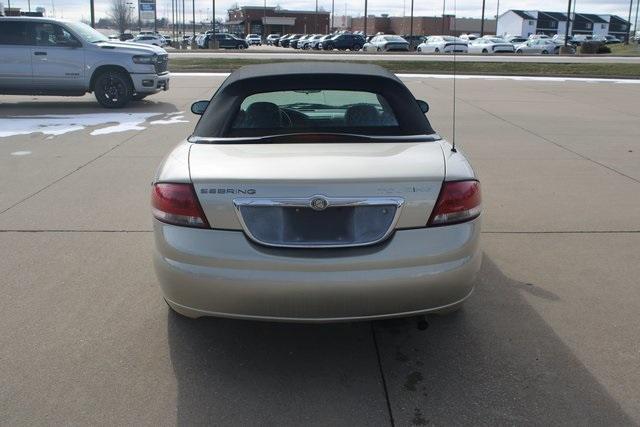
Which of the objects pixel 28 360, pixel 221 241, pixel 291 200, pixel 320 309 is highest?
pixel 291 200

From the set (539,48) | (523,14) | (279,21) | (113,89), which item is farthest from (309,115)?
(523,14)

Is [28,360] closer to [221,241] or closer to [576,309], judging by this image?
[221,241]

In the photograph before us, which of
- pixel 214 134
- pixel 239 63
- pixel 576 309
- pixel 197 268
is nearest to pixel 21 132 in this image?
pixel 214 134

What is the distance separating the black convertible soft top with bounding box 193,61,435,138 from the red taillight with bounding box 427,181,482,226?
0.77 m

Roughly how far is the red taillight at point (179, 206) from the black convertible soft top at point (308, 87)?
73 cm

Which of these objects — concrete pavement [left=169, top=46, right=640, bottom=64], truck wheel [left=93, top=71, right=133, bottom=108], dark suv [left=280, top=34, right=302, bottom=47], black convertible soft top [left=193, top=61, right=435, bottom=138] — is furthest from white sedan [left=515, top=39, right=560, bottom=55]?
black convertible soft top [left=193, top=61, right=435, bottom=138]

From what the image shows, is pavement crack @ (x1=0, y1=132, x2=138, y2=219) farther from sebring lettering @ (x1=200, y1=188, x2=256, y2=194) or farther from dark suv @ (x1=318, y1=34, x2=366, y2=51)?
dark suv @ (x1=318, y1=34, x2=366, y2=51)

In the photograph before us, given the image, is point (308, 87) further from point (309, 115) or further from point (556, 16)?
point (556, 16)

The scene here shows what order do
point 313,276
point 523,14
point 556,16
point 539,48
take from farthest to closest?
point 523,14, point 556,16, point 539,48, point 313,276

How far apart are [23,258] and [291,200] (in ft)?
9.34

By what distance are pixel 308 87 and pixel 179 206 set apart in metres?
1.47

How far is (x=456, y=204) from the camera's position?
10.2 feet

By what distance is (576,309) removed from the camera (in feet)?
13.0

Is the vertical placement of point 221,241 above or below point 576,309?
above
